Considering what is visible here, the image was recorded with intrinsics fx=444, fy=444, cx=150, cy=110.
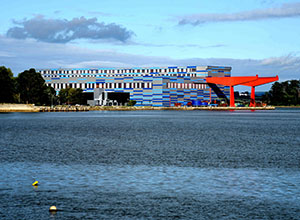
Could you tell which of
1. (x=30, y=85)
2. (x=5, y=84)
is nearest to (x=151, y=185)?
(x=5, y=84)

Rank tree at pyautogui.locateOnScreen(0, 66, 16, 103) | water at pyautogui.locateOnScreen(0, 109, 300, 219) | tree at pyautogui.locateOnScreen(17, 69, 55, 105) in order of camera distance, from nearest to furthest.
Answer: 1. water at pyautogui.locateOnScreen(0, 109, 300, 219)
2. tree at pyautogui.locateOnScreen(0, 66, 16, 103)
3. tree at pyautogui.locateOnScreen(17, 69, 55, 105)

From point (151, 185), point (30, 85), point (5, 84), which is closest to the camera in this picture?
point (151, 185)

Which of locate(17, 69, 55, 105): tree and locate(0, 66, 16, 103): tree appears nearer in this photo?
locate(0, 66, 16, 103): tree

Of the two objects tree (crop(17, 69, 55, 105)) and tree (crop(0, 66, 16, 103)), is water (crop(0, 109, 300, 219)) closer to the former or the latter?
tree (crop(0, 66, 16, 103))

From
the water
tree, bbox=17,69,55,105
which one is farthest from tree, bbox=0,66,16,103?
the water

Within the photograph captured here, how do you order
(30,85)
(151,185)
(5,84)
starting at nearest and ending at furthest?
(151,185) → (5,84) → (30,85)

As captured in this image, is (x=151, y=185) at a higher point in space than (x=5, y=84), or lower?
lower

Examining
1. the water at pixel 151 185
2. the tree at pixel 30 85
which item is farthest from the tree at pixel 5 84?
the water at pixel 151 185

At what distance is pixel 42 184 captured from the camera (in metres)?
21.8

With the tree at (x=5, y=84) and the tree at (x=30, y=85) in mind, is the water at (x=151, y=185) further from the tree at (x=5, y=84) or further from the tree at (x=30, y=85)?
the tree at (x=30, y=85)

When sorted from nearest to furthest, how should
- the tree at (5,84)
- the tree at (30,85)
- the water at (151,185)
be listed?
1. the water at (151,185)
2. the tree at (5,84)
3. the tree at (30,85)

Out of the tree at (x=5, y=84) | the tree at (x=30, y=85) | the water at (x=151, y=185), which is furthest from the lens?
the tree at (x=30, y=85)

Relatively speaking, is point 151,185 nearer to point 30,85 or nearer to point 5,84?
point 5,84

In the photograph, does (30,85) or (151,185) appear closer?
(151,185)
